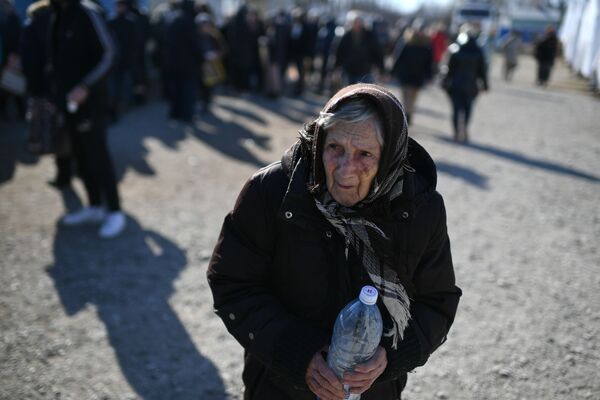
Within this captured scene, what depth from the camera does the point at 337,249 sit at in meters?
1.64

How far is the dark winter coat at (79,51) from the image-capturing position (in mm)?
4020

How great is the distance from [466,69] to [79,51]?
6137mm

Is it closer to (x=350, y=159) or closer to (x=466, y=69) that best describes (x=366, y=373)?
(x=350, y=159)

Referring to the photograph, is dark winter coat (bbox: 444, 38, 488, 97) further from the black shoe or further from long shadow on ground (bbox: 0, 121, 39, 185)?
long shadow on ground (bbox: 0, 121, 39, 185)

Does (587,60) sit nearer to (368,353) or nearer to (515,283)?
(515,283)

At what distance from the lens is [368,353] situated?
5.14ft

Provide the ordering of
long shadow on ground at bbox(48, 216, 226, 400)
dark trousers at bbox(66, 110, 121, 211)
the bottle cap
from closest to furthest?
the bottle cap < long shadow on ground at bbox(48, 216, 226, 400) < dark trousers at bbox(66, 110, 121, 211)

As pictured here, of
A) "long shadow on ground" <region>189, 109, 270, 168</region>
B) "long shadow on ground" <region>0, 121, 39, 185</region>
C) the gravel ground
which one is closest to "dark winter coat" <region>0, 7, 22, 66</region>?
"long shadow on ground" <region>0, 121, 39, 185</region>

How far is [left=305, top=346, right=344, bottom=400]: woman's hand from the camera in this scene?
1.58 metres

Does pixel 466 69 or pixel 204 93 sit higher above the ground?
pixel 466 69

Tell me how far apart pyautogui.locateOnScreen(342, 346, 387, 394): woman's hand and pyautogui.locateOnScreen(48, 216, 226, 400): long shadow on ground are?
5.14 ft

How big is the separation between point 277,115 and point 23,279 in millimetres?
7100

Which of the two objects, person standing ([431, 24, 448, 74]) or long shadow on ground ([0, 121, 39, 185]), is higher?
long shadow on ground ([0, 121, 39, 185])

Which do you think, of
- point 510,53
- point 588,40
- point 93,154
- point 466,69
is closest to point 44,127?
point 93,154
